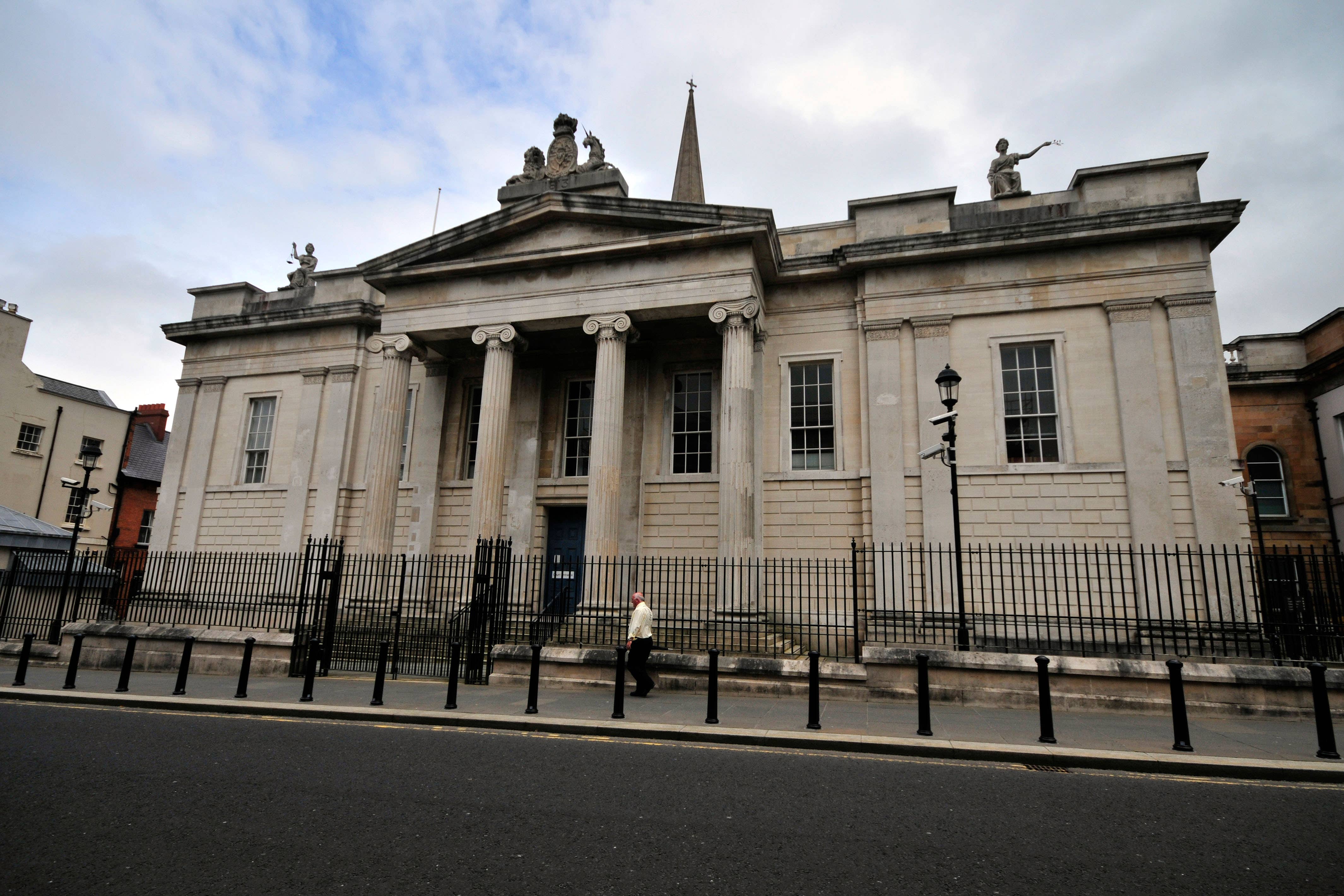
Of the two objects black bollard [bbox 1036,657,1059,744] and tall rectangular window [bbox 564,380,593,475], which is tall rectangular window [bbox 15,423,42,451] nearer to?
tall rectangular window [bbox 564,380,593,475]

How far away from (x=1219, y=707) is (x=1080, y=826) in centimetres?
611

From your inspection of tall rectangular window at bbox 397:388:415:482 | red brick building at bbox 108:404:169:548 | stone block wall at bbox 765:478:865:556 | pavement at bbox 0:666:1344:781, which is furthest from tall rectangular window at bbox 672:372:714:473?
red brick building at bbox 108:404:169:548

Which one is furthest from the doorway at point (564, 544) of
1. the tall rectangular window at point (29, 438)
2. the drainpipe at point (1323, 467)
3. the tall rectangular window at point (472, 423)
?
the tall rectangular window at point (29, 438)

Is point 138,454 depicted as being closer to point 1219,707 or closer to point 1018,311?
point 1018,311

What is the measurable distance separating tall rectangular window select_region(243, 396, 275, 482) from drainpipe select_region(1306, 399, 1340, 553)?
32187 millimetres

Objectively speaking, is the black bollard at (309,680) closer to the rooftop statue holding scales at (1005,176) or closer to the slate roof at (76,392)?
the rooftop statue holding scales at (1005,176)

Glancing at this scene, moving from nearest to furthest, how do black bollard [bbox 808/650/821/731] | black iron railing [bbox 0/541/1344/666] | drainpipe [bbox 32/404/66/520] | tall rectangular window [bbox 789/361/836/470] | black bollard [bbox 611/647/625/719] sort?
black bollard [bbox 808/650/821/731] < black bollard [bbox 611/647/625/719] < black iron railing [bbox 0/541/1344/666] < tall rectangular window [bbox 789/361/836/470] < drainpipe [bbox 32/404/66/520]

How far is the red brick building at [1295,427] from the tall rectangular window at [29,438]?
151 ft

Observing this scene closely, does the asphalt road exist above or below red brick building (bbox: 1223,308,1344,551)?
below

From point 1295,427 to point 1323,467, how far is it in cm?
147

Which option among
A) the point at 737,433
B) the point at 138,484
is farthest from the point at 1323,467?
the point at 138,484

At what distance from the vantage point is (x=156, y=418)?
36188 mm

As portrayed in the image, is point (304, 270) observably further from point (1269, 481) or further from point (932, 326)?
point (1269, 481)

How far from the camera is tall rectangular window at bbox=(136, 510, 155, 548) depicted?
3322cm
